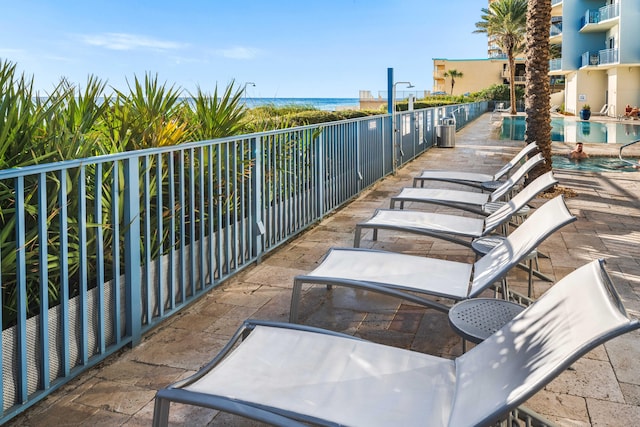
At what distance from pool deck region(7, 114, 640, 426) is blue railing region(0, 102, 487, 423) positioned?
136mm

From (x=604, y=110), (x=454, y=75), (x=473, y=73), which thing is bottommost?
(x=604, y=110)

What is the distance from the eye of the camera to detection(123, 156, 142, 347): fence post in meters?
3.22

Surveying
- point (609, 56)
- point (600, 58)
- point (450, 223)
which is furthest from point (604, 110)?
point (450, 223)

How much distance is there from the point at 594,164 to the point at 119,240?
12037mm

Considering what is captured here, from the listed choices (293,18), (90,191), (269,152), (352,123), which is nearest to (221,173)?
(269,152)

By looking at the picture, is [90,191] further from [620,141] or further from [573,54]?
[573,54]

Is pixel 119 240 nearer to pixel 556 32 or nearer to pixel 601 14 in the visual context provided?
pixel 601 14

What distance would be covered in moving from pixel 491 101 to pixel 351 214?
167 ft

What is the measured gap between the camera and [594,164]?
508 inches

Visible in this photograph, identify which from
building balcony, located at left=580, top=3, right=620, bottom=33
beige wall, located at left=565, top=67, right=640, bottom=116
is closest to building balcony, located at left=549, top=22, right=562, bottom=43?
beige wall, located at left=565, top=67, right=640, bottom=116

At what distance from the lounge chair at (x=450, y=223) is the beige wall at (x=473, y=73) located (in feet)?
241

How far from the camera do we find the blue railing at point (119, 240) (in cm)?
262

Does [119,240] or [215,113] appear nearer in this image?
[119,240]

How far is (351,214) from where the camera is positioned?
23.4 ft
